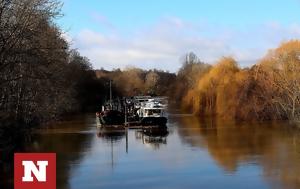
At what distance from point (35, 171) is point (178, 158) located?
66.5 ft

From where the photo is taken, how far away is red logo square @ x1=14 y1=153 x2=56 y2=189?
19.3ft

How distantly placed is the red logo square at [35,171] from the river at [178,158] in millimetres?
11972

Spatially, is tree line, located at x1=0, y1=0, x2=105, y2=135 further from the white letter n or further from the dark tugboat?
the dark tugboat

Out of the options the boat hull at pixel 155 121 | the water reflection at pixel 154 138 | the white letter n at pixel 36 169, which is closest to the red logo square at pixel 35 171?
the white letter n at pixel 36 169

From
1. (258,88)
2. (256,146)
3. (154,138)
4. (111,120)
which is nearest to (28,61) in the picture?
(256,146)

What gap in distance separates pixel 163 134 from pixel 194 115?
2126 centimetres

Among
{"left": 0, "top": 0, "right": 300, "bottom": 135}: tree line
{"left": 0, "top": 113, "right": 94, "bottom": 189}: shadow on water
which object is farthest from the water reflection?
{"left": 0, "top": 0, "right": 300, "bottom": 135}: tree line

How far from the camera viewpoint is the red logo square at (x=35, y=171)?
19.3 feet

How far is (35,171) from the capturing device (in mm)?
5887

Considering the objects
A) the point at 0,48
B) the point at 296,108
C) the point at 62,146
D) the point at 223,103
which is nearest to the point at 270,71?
the point at 296,108

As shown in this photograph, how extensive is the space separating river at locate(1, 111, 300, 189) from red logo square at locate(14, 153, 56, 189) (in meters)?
12.0

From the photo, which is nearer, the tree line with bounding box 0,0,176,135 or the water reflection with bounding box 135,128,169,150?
the tree line with bounding box 0,0,176,135

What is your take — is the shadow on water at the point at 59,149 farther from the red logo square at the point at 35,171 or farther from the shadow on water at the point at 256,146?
the red logo square at the point at 35,171

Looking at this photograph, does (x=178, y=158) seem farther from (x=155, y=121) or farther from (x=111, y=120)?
(x=111, y=120)
